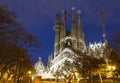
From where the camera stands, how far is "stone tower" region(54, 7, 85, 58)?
8514cm

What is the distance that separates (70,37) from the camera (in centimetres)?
8675

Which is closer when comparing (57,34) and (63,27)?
(63,27)

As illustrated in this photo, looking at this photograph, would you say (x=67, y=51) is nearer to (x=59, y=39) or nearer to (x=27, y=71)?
(x=59, y=39)

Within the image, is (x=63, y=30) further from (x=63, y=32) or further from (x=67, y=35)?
(x=67, y=35)

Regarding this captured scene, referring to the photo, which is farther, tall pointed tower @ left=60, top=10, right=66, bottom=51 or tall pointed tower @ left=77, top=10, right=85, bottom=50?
tall pointed tower @ left=60, top=10, right=66, bottom=51

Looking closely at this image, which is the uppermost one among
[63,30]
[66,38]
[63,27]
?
[63,27]

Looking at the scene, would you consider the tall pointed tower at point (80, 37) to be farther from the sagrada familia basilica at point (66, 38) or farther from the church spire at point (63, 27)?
the church spire at point (63, 27)

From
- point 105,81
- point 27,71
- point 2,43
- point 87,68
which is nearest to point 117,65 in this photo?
point 105,81

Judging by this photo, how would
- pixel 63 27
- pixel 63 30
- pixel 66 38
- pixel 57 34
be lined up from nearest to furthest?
pixel 66 38 → pixel 63 30 → pixel 63 27 → pixel 57 34

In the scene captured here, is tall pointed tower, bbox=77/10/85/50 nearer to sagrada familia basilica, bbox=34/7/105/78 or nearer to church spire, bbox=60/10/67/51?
sagrada familia basilica, bbox=34/7/105/78

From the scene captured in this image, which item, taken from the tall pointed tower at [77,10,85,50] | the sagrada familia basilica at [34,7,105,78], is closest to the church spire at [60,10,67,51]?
the sagrada familia basilica at [34,7,105,78]

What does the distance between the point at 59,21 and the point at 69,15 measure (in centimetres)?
644

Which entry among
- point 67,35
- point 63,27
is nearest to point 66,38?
point 67,35

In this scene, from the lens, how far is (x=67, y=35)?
9012 centimetres
